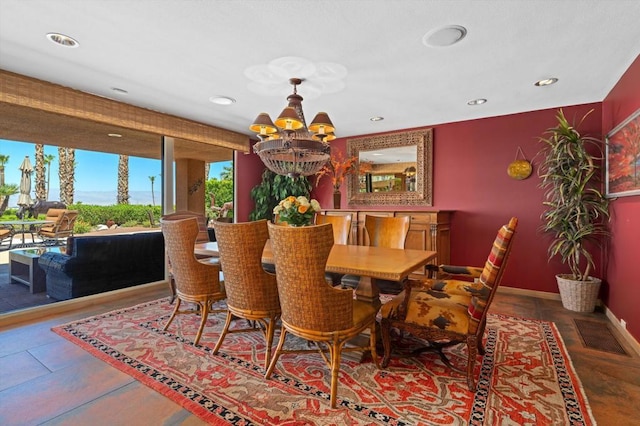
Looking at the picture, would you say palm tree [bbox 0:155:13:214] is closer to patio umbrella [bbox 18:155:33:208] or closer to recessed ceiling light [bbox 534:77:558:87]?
patio umbrella [bbox 18:155:33:208]

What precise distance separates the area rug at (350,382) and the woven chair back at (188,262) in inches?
18.0

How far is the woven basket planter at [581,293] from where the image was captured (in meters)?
3.27

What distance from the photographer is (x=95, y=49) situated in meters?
2.39

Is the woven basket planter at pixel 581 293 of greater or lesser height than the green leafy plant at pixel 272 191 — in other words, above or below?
below

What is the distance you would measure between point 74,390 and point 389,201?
430 centimetres

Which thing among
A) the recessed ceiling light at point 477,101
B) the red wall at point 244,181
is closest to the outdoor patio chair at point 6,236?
the red wall at point 244,181

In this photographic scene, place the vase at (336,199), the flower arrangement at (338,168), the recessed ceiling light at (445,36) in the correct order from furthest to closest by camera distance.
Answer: the flower arrangement at (338,168), the vase at (336,199), the recessed ceiling light at (445,36)

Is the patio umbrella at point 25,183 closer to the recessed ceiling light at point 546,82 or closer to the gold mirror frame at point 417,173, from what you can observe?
the gold mirror frame at point 417,173

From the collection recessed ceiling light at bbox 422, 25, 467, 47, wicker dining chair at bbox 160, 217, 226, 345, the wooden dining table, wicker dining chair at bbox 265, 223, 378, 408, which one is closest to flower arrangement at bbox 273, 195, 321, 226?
the wooden dining table

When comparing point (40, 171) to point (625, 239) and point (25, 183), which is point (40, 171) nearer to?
point (25, 183)

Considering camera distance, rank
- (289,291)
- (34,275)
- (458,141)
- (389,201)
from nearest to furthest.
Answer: (289,291) < (34,275) < (458,141) < (389,201)

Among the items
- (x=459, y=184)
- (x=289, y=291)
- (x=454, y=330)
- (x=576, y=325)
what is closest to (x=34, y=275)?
(x=289, y=291)

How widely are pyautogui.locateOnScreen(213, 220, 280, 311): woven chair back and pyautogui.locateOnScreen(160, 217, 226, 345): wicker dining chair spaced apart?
408 mm

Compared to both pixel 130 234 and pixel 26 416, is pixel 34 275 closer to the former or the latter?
pixel 130 234
